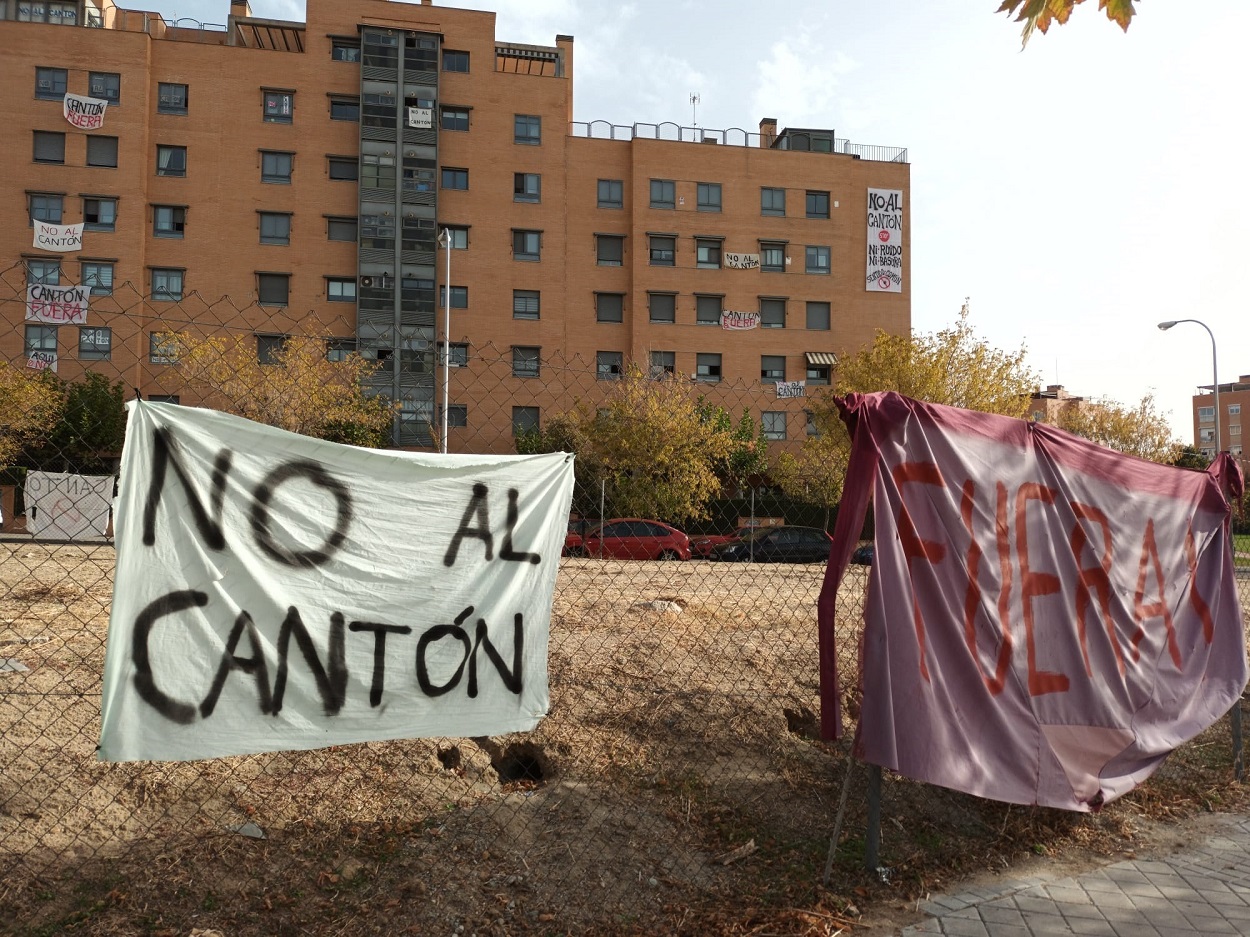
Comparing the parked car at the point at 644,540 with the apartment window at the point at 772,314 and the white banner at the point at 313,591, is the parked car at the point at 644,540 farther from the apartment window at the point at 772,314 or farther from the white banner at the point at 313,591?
the apartment window at the point at 772,314

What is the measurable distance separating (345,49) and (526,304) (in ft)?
47.6

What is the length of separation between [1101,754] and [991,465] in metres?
1.65

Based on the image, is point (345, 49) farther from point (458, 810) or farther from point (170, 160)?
point (458, 810)

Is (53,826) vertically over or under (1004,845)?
over

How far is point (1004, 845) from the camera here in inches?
193

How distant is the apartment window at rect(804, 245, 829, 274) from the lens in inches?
1937

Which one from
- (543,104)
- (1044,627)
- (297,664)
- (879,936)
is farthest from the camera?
(543,104)

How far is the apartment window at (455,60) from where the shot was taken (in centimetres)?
4709

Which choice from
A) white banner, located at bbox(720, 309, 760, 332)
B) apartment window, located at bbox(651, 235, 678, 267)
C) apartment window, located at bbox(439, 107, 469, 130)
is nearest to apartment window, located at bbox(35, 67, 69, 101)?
apartment window, located at bbox(439, 107, 469, 130)

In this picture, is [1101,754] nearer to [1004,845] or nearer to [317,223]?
[1004,845]

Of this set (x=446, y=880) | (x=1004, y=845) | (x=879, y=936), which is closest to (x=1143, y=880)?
(x=1004, y=845)

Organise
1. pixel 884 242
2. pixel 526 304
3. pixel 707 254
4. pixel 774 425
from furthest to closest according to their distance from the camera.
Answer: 1. pixel 884 242
2. pixel 707 254
3. pixel 526 304
4. pixel 774 425

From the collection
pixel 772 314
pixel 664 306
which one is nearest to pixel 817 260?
pixel 772 314

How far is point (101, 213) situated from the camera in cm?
4266
